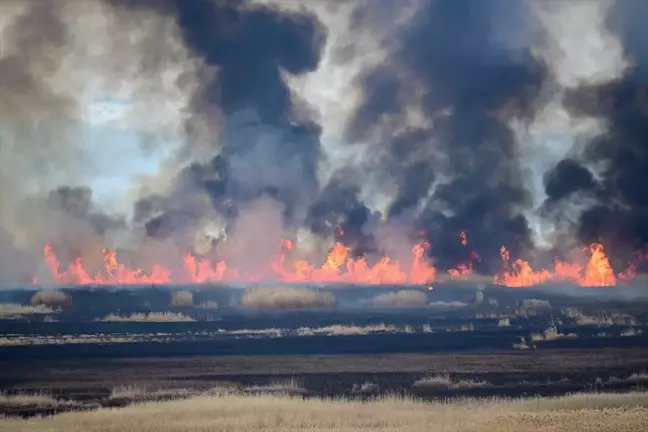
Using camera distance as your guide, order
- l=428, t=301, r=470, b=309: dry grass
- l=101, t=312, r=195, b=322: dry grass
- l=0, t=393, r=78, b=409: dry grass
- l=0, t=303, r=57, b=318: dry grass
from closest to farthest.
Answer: l=0, t=393, r=78, b=409: dry grass < l=0, t=303, r=57, b=318: dry grass < l=101, t=312, r=195, b=322: dry grass < l=428, t=301, r=470, b=309: dry grass

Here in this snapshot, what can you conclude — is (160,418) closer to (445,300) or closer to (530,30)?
(445,300)

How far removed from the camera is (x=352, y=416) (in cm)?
920

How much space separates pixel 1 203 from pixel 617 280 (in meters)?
7.92

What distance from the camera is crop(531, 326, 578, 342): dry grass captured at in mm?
10336

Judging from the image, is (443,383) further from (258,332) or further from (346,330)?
(258,332)

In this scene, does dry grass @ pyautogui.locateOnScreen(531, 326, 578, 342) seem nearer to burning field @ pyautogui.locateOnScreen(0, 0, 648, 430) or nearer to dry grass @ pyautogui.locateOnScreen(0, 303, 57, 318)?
burning field @ pyautogui.locateOnScreen(0, 0, 648, 430)

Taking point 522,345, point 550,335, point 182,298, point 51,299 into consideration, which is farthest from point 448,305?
point 51,299

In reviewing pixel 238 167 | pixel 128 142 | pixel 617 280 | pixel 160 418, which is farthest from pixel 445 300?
pixel 128 142

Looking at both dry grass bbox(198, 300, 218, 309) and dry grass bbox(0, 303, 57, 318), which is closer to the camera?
dry grass bbox(0, 303, 57, 318)

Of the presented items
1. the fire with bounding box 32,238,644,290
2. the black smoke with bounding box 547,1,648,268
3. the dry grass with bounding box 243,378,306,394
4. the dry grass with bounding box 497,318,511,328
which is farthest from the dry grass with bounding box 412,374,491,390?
the black smoke with bounding box 547,1,648,268

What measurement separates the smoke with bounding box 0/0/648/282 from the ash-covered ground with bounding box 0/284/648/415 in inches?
21.6

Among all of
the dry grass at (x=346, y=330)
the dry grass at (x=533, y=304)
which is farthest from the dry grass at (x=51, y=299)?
the dry grass at (x=533, y=304)

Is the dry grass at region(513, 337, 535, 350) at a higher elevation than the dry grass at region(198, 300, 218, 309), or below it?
below

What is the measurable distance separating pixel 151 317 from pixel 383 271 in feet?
10.0
